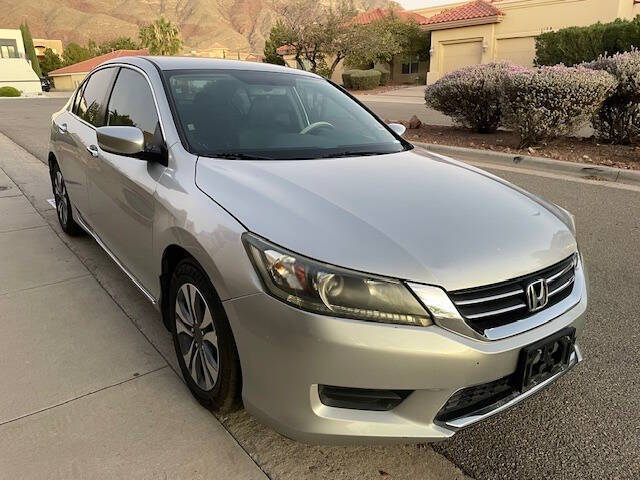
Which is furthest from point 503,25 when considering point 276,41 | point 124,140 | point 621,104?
point 124,140

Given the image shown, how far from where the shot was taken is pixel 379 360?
178cm

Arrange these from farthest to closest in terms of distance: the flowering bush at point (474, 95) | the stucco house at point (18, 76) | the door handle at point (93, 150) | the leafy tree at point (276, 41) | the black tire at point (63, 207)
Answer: the stucco house at point (18, 76) → the leafy tree at point (276, 41) → the flowering bush at point (474, 95) → the black tire at point (63, 207) → the door handle at point (93, 150)

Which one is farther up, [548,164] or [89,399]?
[548,164]

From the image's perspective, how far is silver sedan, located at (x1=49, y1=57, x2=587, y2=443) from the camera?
1813 mm

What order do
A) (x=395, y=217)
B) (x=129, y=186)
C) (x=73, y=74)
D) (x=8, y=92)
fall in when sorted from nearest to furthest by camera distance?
1. (x=395, y=217)
2. (x=129, y=186)
3. (x=8, y=92)
4. (x=73, y=74)

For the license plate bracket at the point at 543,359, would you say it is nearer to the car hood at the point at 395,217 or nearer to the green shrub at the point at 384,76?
the car hood at the point at 395,217

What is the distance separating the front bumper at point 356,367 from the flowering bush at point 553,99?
7258 millimetres

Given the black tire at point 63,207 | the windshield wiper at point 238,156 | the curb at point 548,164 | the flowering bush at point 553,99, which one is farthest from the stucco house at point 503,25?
the windshield wiper at point 238,156

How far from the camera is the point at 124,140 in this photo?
2.70 metres

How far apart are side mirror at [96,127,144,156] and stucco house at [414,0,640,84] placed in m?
25.5

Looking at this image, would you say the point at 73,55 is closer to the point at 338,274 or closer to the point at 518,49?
the point at 518,49

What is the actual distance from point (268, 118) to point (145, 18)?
162137 mm

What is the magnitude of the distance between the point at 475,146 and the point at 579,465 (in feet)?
25.8

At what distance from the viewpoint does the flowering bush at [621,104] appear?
8203 mm
